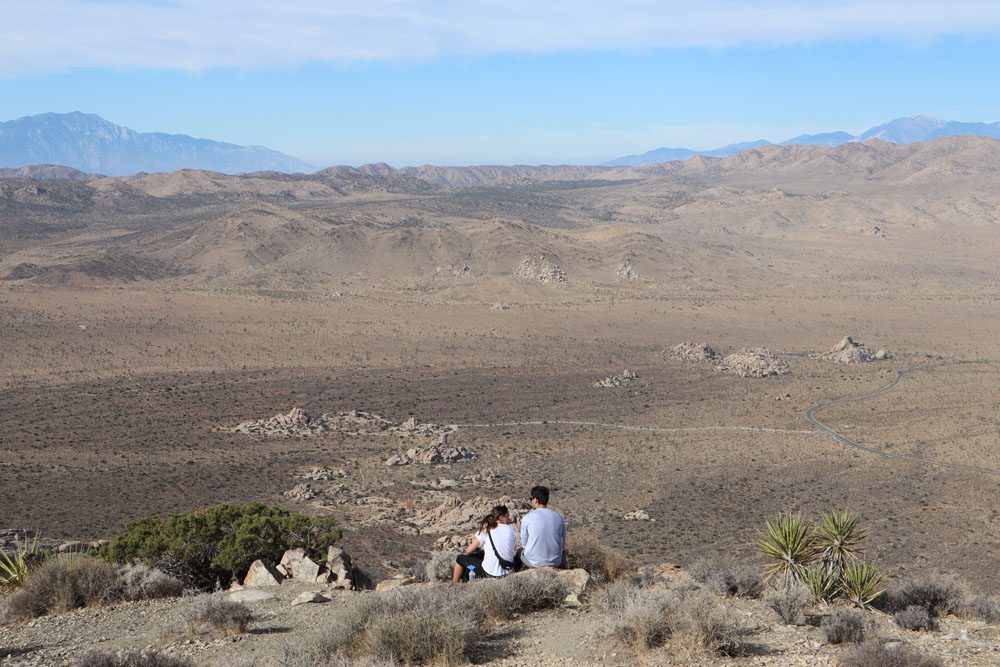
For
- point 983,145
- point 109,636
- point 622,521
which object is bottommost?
point 622,521

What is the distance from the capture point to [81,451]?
27422mm

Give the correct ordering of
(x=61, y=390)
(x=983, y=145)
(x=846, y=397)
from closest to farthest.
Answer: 1. (x=61, y=390)
2. (x=846, y=397)
3. (x=983, y=145)

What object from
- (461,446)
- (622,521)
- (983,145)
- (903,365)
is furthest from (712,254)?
(983,145)

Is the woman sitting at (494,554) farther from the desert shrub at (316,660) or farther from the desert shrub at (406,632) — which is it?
the desert shrub at (316,660)

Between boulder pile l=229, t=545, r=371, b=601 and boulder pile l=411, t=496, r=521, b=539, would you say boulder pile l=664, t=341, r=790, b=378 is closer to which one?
boulder pile l=411, t=496, r=521, b=539

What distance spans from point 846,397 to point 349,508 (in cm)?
2424

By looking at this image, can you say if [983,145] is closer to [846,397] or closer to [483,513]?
[846,397]

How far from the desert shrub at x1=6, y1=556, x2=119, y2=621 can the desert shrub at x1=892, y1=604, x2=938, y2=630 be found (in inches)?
351

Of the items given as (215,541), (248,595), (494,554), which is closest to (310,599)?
(248,595)

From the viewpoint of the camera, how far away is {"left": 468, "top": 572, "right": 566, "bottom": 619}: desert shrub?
909 cm

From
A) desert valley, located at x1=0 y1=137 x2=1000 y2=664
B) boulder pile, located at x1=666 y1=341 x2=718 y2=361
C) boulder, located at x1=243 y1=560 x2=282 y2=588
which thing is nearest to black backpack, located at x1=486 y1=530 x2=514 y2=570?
boulder, located at x1=243 y1=560 x2=282 y2=588

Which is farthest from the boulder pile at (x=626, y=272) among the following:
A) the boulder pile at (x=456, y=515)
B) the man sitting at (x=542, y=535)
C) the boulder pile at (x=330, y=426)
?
the man sitting at (x=542, y=535)

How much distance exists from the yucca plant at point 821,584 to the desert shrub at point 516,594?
126 inches

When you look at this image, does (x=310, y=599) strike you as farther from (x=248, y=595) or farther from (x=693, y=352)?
(x=693, y=352)
